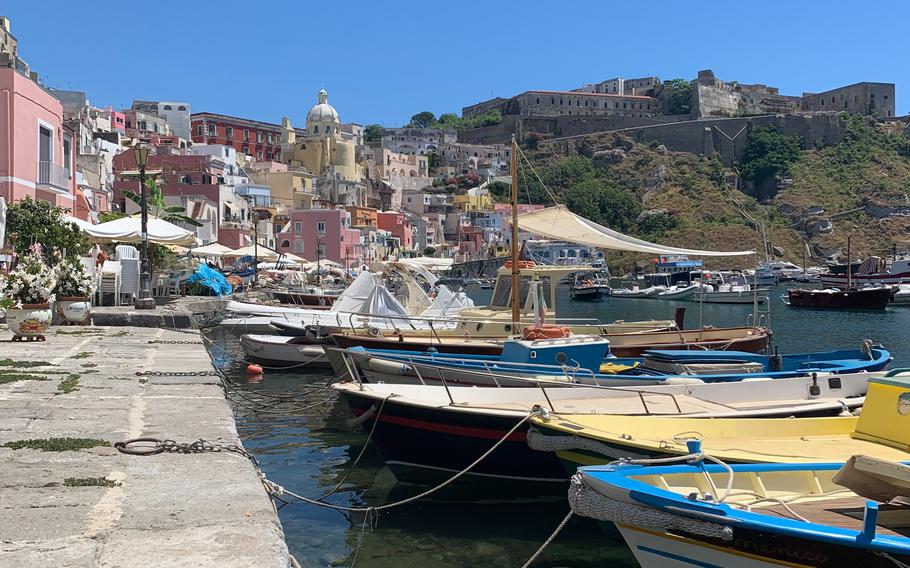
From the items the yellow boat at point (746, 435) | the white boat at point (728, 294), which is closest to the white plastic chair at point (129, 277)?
the yellow boat at point (746, 435)

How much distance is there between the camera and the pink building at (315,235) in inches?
2724

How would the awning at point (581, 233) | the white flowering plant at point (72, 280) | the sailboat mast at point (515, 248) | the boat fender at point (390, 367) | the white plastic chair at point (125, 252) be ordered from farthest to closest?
the white plastic chair at point (125, 252) → the awning at point (581, 233) → the sailboat mast at point (515, 248) → the white flowering plant at point (72, 280) → the boat fender at point (390, 367)

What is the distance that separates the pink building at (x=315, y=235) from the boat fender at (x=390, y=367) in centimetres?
5616

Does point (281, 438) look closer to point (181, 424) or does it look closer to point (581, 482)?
point (181, 424)

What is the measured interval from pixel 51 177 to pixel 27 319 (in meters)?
12.3

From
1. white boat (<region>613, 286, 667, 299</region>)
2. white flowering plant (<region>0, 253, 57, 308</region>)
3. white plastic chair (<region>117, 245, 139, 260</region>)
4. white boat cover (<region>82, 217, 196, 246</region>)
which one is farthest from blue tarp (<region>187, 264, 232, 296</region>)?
white boat (<region>613, 286, 667, 299</region>)

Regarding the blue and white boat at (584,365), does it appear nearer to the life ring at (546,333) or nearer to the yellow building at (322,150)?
the life ring at (546,333)

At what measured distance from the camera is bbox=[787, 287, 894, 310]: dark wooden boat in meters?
54.4

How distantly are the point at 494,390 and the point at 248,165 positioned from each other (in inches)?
3458

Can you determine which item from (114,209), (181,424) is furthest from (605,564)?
(114,209)

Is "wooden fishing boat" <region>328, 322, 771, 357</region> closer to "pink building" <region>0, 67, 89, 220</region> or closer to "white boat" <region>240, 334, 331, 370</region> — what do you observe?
"white boat" <region>240, 334, 331, 370</region>

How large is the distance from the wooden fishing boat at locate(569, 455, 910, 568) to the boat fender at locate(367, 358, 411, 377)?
634 centimetres

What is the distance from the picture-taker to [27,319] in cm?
1427

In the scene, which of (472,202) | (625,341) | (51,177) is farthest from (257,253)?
(472,202)
